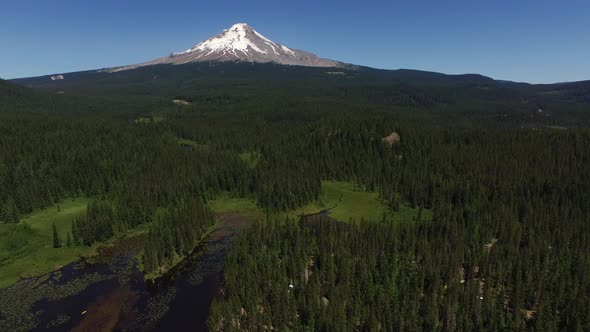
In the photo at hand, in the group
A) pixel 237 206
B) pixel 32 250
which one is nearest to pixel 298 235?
pixel 237 206

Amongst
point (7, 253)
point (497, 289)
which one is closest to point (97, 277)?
point (7, 253)

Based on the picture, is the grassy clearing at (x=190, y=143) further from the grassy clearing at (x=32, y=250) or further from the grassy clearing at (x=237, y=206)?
the grassy clearing at (x=32, y=250)

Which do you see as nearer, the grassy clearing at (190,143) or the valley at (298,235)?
the valley at (298,235)

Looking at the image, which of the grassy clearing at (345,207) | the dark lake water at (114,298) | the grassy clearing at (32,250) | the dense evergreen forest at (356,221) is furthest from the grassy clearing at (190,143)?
the dark lake water at (114,298)

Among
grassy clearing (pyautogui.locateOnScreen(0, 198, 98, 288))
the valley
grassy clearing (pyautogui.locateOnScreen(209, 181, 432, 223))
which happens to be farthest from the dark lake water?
grassy clearing (pyautogui.locateOnScreen(209, 181, 432, 223))

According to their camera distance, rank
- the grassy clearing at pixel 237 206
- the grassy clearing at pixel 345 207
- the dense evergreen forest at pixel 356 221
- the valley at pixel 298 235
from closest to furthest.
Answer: the dense evergreen forest at pixel 356 221, the valley at pixel 298 235, the grassy clearing at pixel 345 207, the grassy clearing at pixel 237 206

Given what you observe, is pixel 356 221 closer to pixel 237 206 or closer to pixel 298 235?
pixel 298 235
